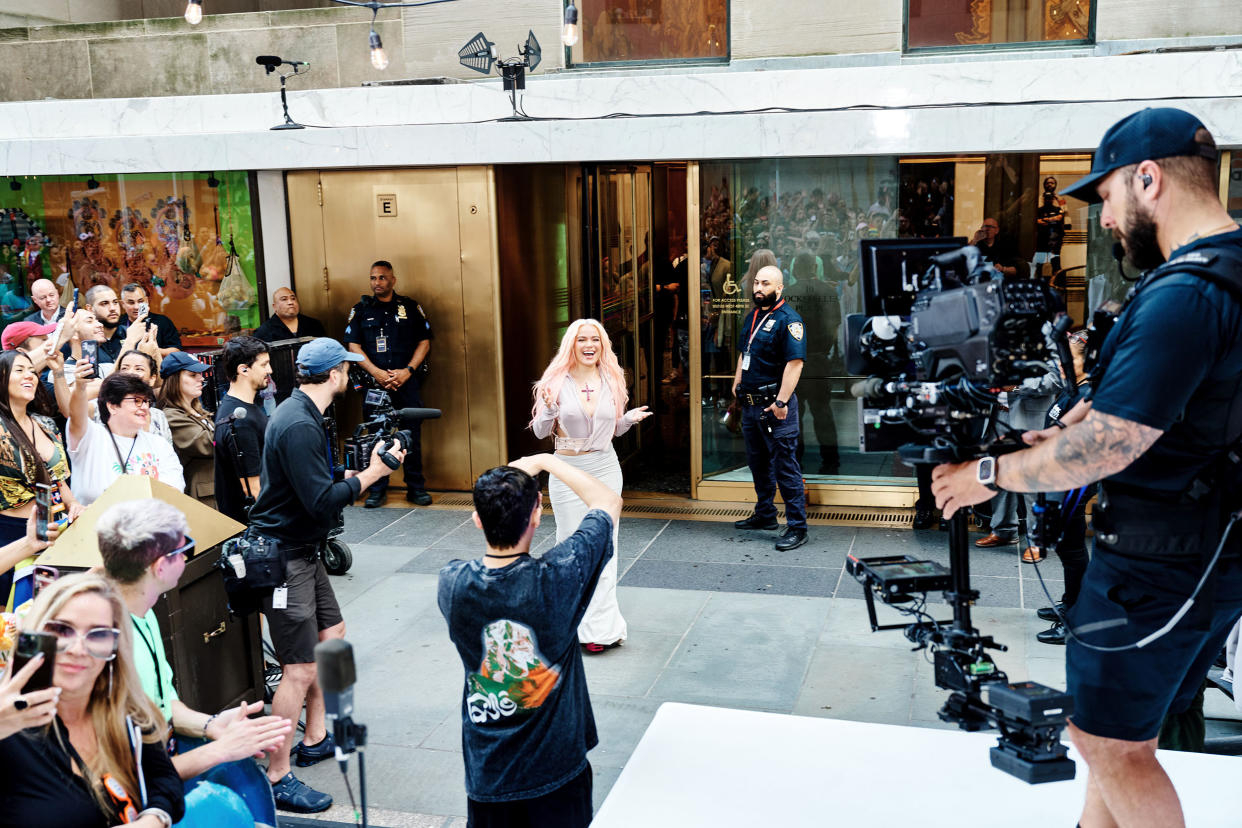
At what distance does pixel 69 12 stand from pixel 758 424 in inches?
324

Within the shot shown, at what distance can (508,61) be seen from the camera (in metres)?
9.23

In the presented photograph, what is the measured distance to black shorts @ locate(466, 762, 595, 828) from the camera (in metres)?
3.46

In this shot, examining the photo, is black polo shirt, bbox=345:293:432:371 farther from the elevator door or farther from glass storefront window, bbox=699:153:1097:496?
glass storefront window, bbox=699:153:1097:496

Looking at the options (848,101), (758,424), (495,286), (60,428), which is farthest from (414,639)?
(848,101)

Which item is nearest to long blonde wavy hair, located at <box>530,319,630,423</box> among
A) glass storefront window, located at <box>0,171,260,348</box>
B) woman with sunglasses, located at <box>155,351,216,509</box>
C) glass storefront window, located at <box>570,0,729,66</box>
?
woman with sunglasses, located at <box>155,351,216,509</box>

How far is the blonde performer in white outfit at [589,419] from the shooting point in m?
6.05

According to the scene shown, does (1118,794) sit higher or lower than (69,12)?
lower

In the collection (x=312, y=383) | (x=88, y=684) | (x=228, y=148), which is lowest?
(x=88, y=684)

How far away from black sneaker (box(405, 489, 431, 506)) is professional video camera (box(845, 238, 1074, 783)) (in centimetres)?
636

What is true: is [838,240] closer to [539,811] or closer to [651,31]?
[651,31]

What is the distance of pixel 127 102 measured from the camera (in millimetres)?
10125

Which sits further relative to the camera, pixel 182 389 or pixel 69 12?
pixel 69 12

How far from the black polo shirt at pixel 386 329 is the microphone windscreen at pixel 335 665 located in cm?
722

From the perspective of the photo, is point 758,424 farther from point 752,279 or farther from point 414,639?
point 414,639
